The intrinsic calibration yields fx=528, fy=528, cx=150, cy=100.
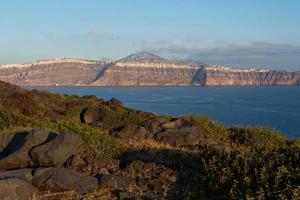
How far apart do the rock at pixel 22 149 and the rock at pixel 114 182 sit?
1921mm

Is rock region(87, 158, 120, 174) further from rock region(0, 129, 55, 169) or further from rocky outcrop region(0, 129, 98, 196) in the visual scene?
rock region(0, 129, 55, 169)

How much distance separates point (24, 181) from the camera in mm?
8930

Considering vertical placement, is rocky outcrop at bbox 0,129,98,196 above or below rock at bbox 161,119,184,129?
above

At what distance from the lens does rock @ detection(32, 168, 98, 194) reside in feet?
30.6

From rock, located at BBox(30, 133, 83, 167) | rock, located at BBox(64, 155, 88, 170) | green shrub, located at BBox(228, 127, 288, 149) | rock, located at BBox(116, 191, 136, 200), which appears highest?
rock, located at BBox(30, 133, 83, 167)

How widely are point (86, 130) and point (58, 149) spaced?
14.9ft

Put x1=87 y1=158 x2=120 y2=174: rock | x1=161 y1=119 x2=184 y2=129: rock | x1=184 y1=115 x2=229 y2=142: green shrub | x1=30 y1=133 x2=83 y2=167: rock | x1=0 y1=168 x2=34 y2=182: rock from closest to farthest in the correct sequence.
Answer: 1. x1=0 y1=168 x2=34 y2=182: rock
2. x1=30 y1=133 x2=83 y2=167: rock
3. x1=87 y1=158 x2=120 y2=174: rock
4. x1=161 y1=119 x2=184 y2=129: rock
5. x1=184 y1=115 x2=229 y2=142: green shrub

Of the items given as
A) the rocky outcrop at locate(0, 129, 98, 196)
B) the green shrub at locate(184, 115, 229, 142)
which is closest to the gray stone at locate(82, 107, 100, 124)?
the green shrub at locate(184, 115, 229, 142)

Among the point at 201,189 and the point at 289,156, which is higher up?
the point at 289,156

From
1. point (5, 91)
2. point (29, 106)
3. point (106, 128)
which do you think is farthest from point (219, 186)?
point (5, 91)

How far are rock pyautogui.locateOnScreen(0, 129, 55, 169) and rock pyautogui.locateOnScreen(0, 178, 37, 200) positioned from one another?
1.85 meters

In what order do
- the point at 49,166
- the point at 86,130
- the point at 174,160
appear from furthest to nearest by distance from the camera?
the point at 86,130, the point at 174,160, the point at 49,166

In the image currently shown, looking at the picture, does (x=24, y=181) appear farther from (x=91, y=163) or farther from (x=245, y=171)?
(x=245, y=171)

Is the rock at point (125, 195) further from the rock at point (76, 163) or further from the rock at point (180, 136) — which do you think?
the rock at point (180, 136)
